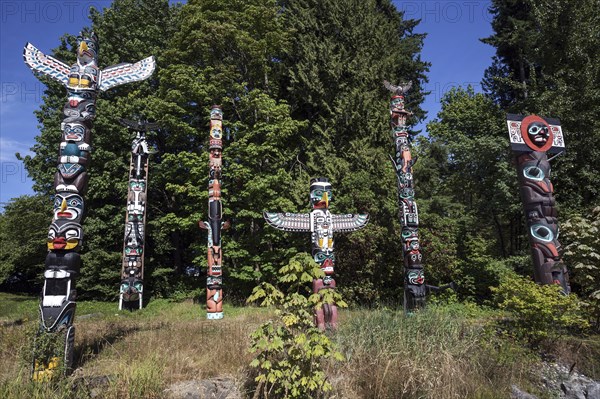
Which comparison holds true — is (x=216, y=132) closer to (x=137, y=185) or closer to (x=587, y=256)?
(x=137, y=185)

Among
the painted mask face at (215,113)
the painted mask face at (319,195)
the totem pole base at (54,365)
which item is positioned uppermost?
the painted mask face at (215,113)

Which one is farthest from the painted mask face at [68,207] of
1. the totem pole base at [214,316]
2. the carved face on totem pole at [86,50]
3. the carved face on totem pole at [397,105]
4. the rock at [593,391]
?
the carved face on totem pole at [397,105]

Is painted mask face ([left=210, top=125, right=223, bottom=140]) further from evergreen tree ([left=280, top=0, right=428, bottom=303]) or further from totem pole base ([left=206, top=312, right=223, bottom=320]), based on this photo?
totem pole base ([left=206, top=312, right=223, bottom=320])

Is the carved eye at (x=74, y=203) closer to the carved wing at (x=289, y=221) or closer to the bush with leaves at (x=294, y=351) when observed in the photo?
the bush with leaves at (x=294, y=351)

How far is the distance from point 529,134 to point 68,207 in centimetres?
1123

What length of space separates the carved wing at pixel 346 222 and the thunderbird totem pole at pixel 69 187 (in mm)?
5690

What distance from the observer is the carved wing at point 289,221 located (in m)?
9.38

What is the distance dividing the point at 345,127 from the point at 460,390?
14002mm

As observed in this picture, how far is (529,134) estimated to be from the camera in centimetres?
1032

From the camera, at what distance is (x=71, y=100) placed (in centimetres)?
659

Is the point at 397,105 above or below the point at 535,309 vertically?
above

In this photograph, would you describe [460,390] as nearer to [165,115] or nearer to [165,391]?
[165,391]

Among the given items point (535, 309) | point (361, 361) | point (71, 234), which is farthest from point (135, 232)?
point (535, 309)

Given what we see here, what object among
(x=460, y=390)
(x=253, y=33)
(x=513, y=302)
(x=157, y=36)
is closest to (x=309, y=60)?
(x=253, y=33)
